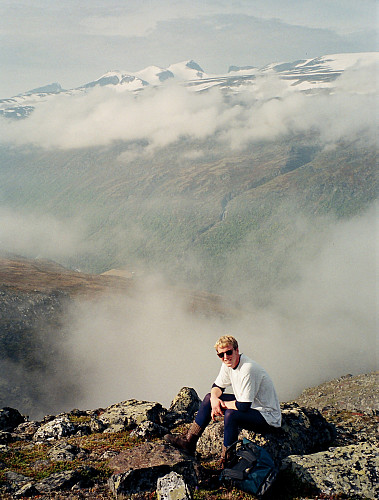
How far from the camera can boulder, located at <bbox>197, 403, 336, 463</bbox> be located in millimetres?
18281

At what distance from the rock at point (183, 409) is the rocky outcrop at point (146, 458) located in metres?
0.69

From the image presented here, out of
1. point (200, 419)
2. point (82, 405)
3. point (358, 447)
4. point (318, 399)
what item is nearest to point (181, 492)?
point (200, 419)

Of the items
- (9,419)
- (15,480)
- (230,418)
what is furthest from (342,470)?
(9,419)

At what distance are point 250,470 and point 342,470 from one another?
13.4 ft

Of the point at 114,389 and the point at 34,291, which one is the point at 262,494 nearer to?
the point at 114,389

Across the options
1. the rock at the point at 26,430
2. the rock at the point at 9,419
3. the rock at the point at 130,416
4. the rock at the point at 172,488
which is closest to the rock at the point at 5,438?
the rock at the point at 26,430

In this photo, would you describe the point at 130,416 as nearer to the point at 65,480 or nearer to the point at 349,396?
the point at 65,480

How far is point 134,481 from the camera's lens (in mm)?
14938

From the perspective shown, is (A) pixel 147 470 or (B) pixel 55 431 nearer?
(A) pixel 147 470

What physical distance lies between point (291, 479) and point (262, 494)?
78.0 inches

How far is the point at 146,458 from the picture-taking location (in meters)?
16.1

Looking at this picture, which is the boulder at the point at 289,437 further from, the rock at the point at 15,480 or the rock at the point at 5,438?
the rock at the point at 5,438

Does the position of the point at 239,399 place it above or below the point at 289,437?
above

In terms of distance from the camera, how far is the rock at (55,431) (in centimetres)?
2458
